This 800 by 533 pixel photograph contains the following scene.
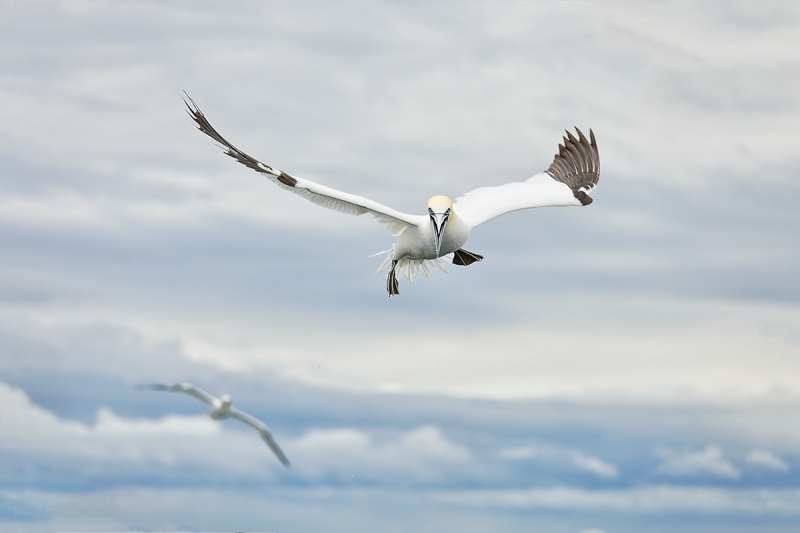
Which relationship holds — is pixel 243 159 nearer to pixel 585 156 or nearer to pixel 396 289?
pixel 396 289

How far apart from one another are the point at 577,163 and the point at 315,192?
503 inches

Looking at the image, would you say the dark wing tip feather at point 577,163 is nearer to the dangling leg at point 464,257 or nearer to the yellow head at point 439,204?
the dangling leg at point 464,257

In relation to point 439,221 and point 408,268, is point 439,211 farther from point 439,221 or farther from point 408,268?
point 408,268

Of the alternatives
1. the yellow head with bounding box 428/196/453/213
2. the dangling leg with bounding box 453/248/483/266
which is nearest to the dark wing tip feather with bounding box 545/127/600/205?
the dangling leg with bounding box 453/248/483/266

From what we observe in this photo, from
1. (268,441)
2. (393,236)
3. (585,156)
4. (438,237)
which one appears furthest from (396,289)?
(585,156)

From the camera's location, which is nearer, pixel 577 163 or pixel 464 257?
pixel 464 257

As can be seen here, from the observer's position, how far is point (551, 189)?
35.0 metres

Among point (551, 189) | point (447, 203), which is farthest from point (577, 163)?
point (447, 203)

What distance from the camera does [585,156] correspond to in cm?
3716

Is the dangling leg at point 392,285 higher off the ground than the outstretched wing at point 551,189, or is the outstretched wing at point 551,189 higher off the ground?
the outstretched wing at point 551,189

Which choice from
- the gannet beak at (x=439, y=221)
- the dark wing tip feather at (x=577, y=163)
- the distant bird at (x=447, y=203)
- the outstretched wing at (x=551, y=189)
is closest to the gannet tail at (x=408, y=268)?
the distant bird at (x=447, y=203)

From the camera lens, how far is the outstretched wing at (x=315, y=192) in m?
27.7

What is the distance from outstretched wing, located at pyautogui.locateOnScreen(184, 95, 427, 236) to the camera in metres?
27.7

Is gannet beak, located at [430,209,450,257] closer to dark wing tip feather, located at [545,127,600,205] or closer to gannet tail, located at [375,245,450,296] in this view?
gannet tail, located at [375,245,450,296]
